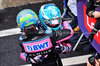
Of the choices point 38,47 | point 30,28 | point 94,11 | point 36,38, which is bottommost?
point 38,47

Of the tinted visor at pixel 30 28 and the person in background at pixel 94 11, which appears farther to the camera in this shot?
the person in background at pixel 94 11

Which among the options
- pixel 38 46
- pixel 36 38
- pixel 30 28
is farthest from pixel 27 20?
pixel 38 46

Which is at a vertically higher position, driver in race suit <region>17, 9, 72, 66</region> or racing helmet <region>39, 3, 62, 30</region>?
racing helmet <region>39, 3, 62, 30</region>

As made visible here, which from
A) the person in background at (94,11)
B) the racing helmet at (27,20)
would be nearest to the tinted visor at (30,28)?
the racing helmet at (27,20)

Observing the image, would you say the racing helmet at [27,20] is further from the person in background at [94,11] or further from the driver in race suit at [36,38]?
the person in background at [94,11]

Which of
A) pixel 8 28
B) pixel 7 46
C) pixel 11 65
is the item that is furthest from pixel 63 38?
pixel 8 28

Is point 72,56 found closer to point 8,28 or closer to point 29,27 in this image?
point 29,27

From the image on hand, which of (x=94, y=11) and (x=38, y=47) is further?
(x=94, y=11)

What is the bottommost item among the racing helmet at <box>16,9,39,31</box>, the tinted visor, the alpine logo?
the alpine logo

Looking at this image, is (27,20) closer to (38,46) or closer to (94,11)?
(38,46)

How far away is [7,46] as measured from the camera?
4.39 metres

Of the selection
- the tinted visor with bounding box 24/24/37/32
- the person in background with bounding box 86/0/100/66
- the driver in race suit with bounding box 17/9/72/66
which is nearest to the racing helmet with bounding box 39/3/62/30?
the driver in race suit with bounding box 17/9/72/66

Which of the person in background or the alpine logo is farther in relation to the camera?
the person in background

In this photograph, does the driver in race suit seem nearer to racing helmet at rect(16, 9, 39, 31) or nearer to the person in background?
racing helmet at rect(16, 9, 39, 31)
